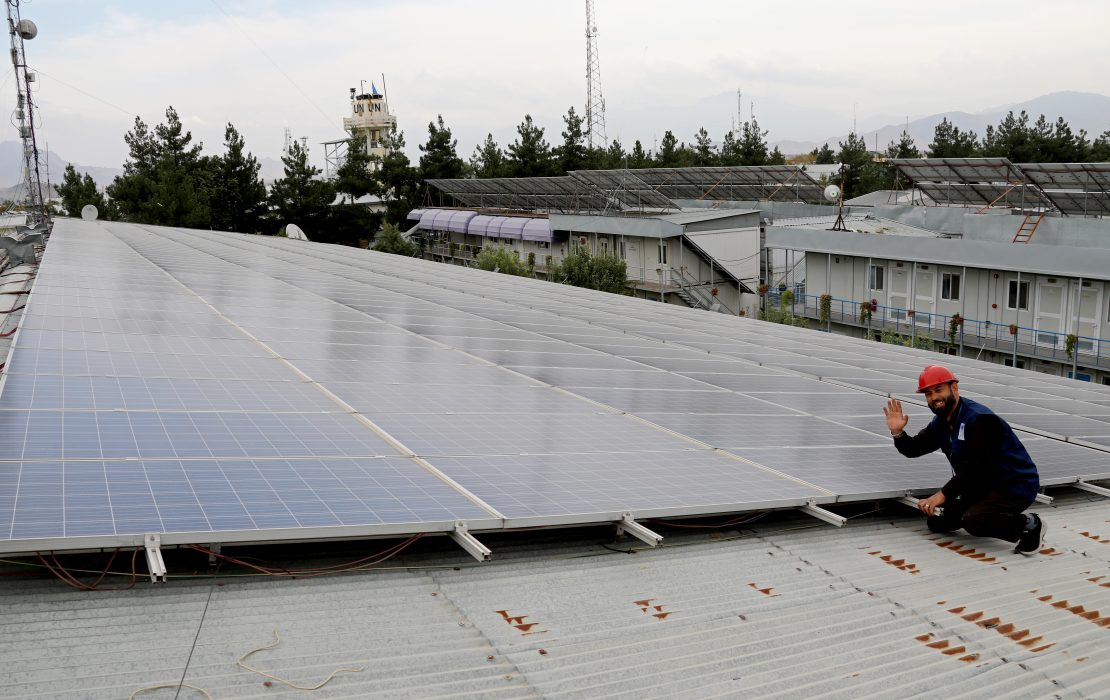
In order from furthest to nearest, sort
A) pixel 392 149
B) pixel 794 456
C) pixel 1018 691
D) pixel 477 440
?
pixel 392 149 → pixel 794 456 → pixel 477 440 → pixel 1018 691

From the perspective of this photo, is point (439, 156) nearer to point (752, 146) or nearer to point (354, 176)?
point (354, 176)

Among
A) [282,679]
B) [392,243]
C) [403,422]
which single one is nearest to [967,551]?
[403,422]

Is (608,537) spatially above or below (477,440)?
below

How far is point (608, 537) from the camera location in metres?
5.90

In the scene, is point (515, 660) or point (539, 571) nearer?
point (515, 660)

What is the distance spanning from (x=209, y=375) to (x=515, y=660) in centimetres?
504

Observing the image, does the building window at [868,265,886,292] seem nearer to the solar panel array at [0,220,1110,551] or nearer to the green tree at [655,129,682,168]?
the solar panel array at [0,220,1110,551]

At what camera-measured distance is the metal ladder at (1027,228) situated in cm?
3942

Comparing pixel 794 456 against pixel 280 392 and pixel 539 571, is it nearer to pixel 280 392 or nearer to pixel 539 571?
pixel 539 571

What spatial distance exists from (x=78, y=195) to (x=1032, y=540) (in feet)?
279

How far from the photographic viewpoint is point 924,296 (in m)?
39.5

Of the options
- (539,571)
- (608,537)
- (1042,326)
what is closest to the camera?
(539,571)

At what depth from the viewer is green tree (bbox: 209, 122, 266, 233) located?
78.4 m

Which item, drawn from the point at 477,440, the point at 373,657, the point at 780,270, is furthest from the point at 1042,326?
the point at 373,657
